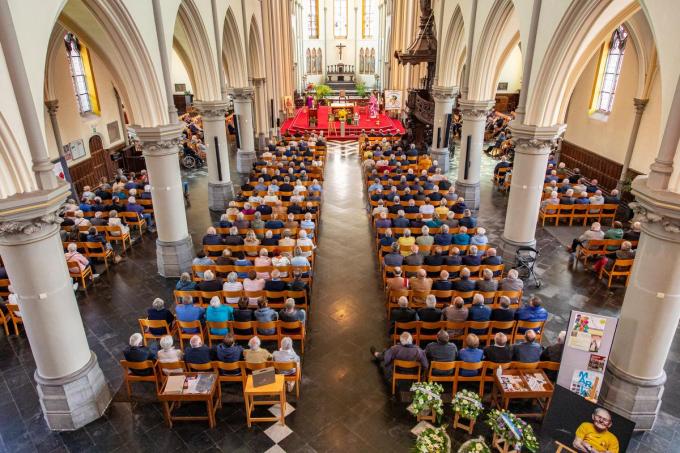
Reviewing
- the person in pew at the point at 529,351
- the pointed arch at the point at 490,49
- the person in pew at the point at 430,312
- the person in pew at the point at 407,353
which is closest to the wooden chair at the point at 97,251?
the person in pew at the point at 407,353

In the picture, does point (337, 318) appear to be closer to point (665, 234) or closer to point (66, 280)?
point (66, 280)

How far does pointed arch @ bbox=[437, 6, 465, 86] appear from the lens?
55.0 feet

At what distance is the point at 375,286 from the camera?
10.9 metres

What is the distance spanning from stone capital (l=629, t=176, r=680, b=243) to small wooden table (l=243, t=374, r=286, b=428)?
5486 millimetres

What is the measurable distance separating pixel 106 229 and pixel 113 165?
9.01 metres

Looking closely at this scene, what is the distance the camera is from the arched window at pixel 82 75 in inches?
717

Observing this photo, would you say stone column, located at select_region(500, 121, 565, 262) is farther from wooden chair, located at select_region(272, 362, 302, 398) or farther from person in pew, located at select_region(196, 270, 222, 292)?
person in pew, located at select_region(196, 270, 222, 292)

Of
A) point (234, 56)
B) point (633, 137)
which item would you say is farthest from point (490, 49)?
point (234, 56)

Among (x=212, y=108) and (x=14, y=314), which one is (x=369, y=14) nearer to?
(x=212, y=108)

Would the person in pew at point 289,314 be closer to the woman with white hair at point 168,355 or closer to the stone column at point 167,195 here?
the woman with white hair at point 168,355

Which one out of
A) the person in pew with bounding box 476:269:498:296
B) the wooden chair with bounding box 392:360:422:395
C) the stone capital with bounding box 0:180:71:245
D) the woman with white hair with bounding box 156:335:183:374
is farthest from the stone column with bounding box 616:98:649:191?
the stone capital with bounding box 0:180:71:245

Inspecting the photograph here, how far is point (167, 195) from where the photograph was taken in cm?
1090

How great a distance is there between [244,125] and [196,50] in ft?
21.5

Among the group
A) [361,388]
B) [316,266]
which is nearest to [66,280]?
[361,388]
